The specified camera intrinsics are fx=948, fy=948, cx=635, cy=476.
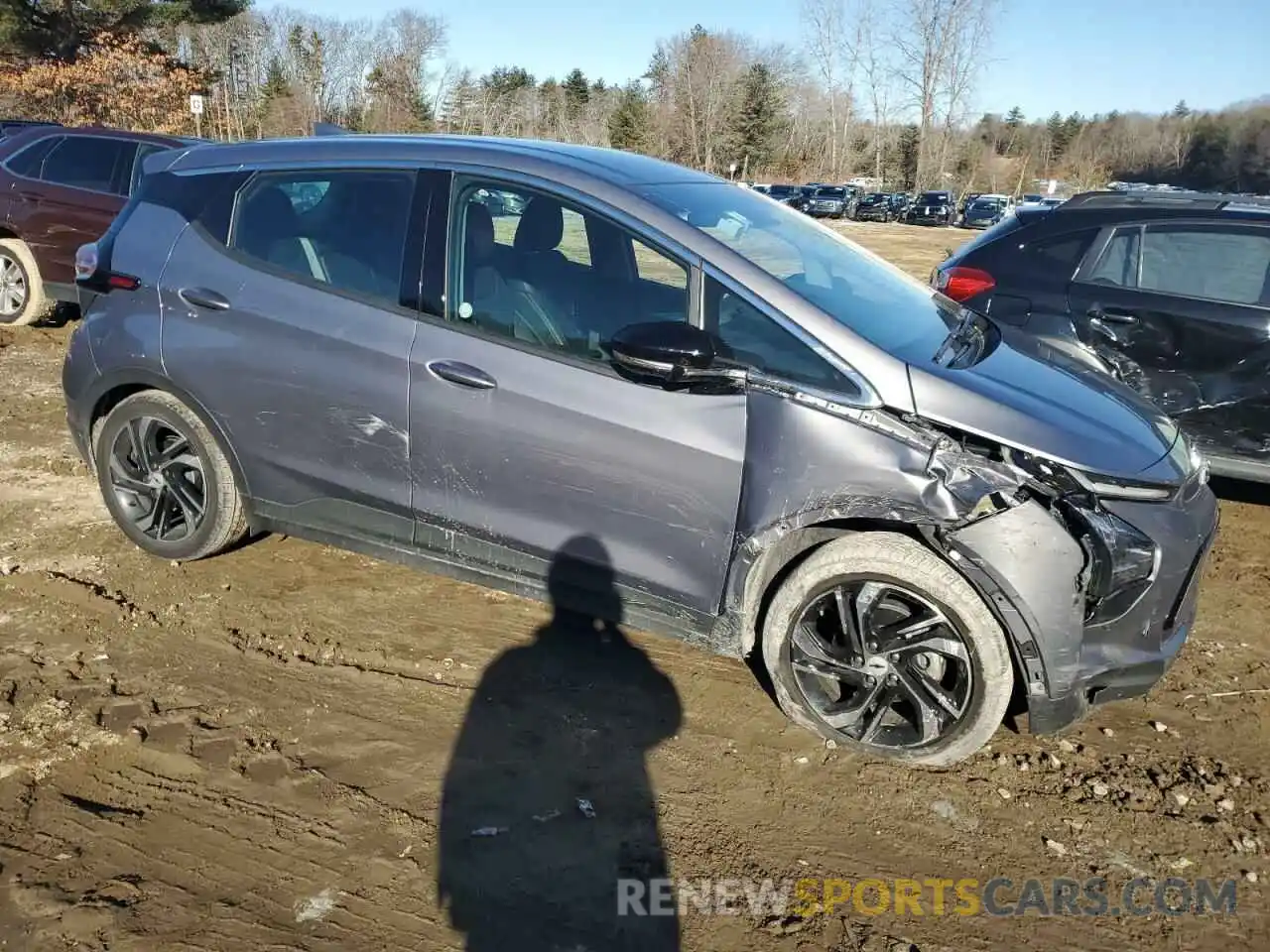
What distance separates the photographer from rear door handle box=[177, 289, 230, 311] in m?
3.79

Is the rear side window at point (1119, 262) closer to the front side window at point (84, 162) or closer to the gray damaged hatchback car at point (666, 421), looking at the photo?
the gray damaged hatchback car at point (666, 421)

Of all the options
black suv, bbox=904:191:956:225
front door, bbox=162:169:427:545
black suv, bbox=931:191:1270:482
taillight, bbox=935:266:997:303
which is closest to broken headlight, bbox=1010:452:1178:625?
black suv, bbox=931:191:1270:482

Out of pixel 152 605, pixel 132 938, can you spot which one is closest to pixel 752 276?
pixel 132 938

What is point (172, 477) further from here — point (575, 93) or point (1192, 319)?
point (575, 93)

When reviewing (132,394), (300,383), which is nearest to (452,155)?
(300,383)

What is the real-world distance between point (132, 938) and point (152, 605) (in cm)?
188

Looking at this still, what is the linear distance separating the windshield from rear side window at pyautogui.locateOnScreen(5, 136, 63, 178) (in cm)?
784

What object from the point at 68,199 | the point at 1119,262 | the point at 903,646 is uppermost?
the point at 68,199

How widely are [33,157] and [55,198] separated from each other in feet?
1.87

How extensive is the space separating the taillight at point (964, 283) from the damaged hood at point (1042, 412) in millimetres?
2326

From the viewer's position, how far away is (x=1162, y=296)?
5156 millimetres

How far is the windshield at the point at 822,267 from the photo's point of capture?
317cm

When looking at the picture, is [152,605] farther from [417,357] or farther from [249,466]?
[417,357]

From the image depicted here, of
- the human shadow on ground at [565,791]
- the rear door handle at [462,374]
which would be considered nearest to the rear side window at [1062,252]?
the human shadow on ground at [565,791]
